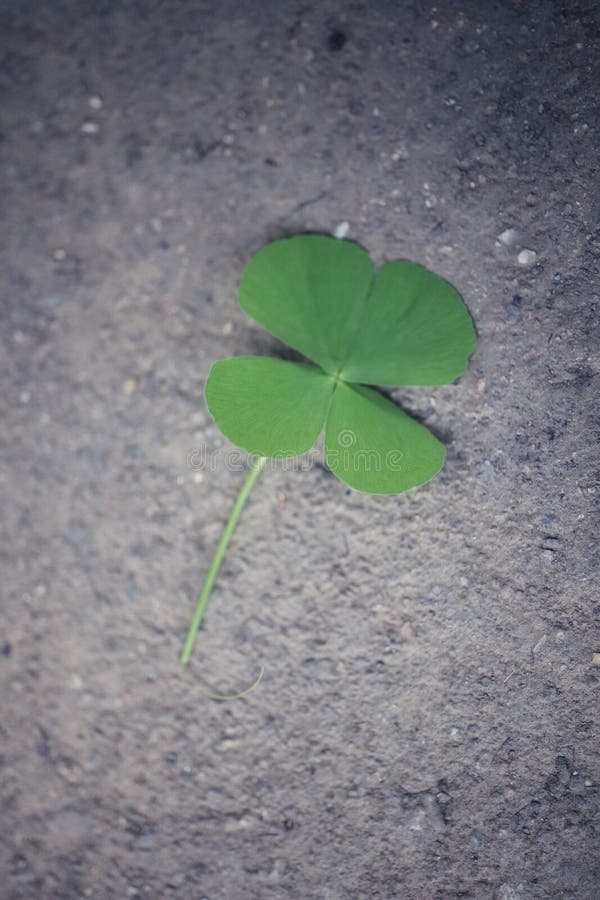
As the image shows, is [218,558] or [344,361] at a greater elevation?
[344,361]

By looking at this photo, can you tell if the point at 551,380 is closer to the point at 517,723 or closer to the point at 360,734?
the point at 517,723

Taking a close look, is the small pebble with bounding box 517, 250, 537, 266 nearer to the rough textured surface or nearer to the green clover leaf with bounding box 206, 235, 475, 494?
the rough textured surface

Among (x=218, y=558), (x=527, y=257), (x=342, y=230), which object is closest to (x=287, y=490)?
(x=218, y=558)

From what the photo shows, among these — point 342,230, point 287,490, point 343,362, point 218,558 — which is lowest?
point 218,558

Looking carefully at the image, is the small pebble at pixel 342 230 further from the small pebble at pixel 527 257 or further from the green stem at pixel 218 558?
the green stem at pixel 218 558

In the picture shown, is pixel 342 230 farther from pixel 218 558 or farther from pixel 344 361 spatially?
pixel 218 558
